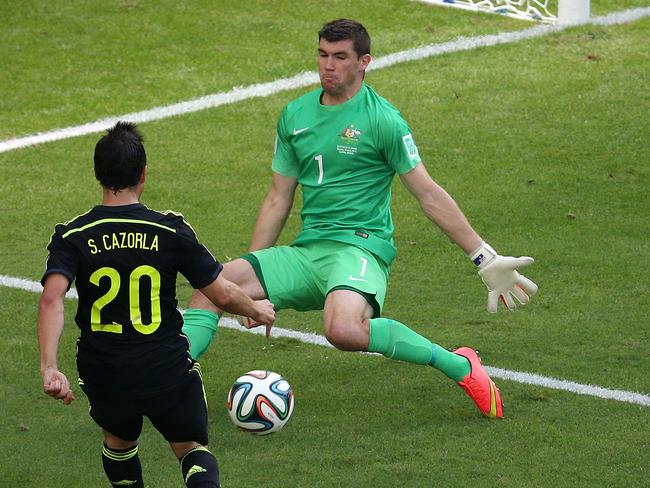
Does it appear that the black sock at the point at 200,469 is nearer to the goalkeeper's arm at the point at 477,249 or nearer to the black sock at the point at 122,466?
the black sock at the point at 122,466

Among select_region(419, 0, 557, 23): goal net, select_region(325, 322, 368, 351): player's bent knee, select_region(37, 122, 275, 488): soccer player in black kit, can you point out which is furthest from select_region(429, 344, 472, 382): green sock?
select_region(419, 0, 557, 23): goal net

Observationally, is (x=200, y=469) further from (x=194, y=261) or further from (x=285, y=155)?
(x=285, y=155)

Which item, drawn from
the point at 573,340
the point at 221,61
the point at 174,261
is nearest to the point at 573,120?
the point at 221,61

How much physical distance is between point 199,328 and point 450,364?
139 centimetres

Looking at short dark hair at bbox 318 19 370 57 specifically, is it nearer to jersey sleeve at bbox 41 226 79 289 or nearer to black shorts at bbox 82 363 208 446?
black shorts at bbox 82 363 208 446

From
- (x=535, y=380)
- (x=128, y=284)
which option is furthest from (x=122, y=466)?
(x=535, y=380)

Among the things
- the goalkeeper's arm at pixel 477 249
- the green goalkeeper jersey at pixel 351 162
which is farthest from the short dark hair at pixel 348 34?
the goalkeeper's arm at pixel 477 249

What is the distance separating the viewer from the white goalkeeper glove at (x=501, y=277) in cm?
754

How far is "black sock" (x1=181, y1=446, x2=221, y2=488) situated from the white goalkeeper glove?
213cm

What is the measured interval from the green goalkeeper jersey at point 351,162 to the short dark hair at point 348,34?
0.27 meters

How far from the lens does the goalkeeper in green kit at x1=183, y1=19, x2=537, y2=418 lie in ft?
24.8

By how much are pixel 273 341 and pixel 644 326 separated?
2.40m

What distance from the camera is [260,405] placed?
693 centimetres

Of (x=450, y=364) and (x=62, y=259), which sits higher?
(x=62, y=259)
